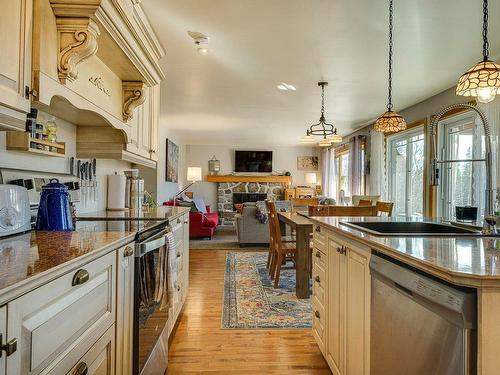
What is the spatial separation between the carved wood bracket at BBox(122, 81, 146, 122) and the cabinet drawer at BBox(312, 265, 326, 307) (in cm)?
168

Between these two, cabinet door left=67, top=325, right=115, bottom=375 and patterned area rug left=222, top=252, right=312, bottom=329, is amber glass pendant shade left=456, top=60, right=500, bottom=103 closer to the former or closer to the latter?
patterned area rug left=222, top=252, right=312, bottom=329

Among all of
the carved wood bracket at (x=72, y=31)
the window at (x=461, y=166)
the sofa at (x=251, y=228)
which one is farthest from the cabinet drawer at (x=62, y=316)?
the sofa at (x=251, y=228)

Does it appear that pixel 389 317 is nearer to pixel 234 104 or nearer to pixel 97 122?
pixel 97 122

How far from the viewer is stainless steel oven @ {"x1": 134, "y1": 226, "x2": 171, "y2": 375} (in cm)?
151

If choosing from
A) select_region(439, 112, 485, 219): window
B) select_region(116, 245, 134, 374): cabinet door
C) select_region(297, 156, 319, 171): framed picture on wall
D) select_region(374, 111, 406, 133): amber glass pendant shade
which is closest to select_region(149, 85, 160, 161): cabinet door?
select_region(116, 245, 134, 374): cabinet door

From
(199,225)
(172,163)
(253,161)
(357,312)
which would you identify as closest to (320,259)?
(357,312)

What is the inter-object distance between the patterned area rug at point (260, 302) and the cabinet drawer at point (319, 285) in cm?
63

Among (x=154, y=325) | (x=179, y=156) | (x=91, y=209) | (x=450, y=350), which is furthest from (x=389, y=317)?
(x=179, y=156)

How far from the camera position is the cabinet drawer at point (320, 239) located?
2.06 m

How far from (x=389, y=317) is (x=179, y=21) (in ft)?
8.41

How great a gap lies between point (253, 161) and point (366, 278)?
8641 mm

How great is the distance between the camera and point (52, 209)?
5.15 ft

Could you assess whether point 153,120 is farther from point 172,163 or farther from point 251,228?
point 172,163

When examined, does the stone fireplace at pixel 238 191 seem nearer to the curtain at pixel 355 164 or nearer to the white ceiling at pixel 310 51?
the curtain at pixel 355 164
